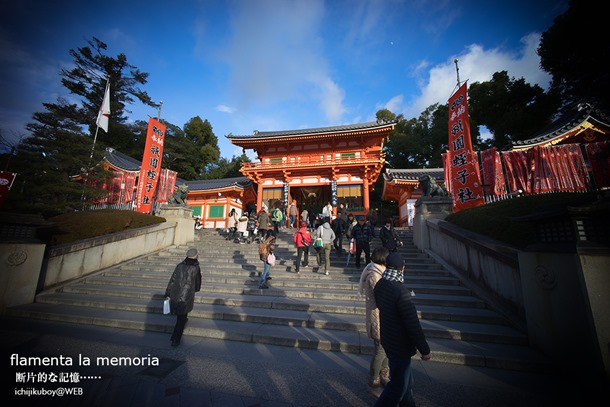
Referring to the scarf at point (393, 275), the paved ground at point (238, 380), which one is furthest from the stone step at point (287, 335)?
the scarf at point (393, 275)

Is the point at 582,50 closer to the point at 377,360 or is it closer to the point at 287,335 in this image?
the point at 377,360

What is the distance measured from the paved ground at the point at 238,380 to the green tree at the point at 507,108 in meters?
18.4

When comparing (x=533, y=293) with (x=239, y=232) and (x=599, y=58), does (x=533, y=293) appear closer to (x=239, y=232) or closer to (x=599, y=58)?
(x=599, y=58)

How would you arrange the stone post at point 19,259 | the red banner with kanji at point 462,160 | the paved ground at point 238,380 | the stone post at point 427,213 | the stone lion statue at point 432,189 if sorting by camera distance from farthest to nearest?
the red banner with kanji at point 462,160
the stone lion statue at point 432,189
the stone post at point 427,213
the stone post at point 19,259
the paved ground at point 238,380

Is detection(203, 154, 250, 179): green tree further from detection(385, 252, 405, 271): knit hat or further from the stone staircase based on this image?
detection(385, 252, 405, 271): knit hat

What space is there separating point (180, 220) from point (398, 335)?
1045 centimetres

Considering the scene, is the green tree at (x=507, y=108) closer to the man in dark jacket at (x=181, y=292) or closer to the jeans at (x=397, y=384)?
the jeans at (x=397, y=384)

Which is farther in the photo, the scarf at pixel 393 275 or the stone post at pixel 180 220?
the stone post at pixel 180 220

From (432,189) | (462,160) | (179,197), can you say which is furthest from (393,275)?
(179,197)

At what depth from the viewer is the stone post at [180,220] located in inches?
401

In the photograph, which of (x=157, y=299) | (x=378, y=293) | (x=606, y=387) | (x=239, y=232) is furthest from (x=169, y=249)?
(x=606, y=387)

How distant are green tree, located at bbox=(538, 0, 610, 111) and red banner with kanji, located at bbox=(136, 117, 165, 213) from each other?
1523 cm

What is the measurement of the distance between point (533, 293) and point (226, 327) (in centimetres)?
481

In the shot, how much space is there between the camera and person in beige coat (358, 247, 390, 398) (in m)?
2.55
